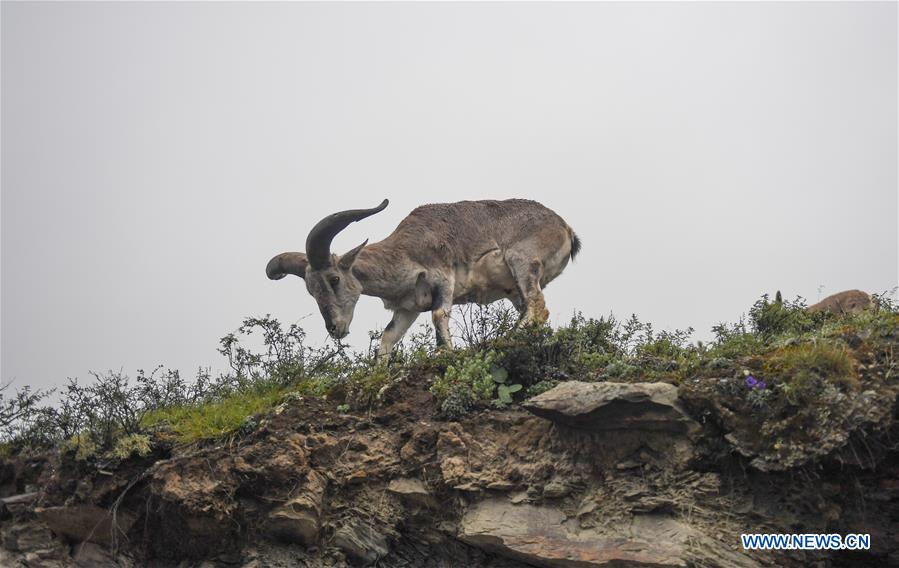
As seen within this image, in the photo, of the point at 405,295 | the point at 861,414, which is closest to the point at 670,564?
the point at 861,414

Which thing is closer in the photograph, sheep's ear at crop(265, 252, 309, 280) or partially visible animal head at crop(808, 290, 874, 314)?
sheep's ear at crop(265, 252, 309, 280)

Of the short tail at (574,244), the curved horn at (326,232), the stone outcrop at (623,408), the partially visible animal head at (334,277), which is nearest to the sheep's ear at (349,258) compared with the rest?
the partially visible animal head at (334,277)

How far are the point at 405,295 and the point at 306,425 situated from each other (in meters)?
4.62

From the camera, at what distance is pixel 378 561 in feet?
26.0

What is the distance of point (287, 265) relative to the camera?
44.2 feet

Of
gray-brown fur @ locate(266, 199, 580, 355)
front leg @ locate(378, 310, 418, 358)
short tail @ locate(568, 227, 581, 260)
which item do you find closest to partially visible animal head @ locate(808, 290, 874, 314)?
short tail @ locate(568, 227, 581, 260)

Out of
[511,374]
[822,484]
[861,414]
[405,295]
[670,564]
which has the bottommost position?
[670,564]

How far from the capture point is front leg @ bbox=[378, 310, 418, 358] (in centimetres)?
1283

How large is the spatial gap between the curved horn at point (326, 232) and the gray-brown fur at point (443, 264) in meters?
0.02

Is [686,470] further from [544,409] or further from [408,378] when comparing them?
[408,378]

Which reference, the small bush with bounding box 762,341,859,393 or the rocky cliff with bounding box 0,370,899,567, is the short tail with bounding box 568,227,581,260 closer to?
the rocky cliff with bounding box 0,370,899,567

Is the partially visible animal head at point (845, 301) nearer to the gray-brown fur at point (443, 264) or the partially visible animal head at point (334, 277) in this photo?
the gray-brown fur at point (443, 264)

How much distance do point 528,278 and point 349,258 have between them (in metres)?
2.79

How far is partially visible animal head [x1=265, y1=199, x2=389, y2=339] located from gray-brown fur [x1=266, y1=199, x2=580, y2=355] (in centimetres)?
2
